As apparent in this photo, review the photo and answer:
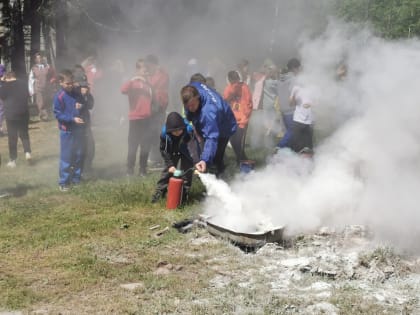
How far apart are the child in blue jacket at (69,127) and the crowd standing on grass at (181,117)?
2 centimetres

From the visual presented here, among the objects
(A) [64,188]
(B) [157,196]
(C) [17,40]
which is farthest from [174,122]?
(C) [17,40]

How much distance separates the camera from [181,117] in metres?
7.28

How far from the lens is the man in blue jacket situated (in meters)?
6.70

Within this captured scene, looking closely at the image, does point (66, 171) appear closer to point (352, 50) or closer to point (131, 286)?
point (131, 286)

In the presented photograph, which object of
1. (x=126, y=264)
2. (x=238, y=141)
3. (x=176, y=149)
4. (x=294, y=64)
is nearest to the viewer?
(x=126, y=264)

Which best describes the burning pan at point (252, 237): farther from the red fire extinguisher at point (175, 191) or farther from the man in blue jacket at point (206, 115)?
the red fire extinguisher at point (175, 191)

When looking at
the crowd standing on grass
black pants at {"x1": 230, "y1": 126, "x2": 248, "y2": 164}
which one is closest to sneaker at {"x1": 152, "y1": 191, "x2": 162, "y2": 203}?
the crowd standing on grass

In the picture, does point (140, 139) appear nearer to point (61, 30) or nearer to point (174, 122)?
point (174, 122)

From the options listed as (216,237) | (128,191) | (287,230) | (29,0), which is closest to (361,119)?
(287,230)

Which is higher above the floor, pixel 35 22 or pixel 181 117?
pixel 35 22

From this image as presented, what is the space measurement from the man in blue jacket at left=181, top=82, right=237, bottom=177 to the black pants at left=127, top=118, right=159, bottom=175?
7.80 ft

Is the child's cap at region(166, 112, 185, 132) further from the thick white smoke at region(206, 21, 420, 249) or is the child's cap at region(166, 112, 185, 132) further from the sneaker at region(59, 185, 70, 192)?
the sneaker at region(59, 185, 70, 192)

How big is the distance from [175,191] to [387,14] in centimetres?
347

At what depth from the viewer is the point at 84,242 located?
6.34 meters
